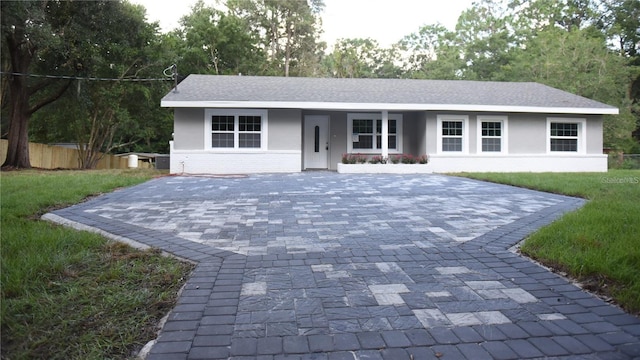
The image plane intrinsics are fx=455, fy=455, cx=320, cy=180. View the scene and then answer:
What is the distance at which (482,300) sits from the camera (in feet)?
11.1

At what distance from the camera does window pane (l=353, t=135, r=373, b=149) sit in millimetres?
18109

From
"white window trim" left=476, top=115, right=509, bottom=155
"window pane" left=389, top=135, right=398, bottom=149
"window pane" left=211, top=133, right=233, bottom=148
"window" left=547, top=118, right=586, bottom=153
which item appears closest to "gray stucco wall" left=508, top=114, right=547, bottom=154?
"white window trim" left=476, top=115, right=509, bottom=155

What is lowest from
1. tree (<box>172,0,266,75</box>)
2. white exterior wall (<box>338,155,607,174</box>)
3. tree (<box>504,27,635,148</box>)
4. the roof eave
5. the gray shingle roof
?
white exterior wall (<box>338,155,607,174</box>)

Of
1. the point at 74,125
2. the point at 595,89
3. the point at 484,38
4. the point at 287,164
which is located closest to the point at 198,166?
the point at 287,164

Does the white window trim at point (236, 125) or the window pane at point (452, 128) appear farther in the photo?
the window pane at point (452, 128)

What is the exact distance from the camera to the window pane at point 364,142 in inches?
713

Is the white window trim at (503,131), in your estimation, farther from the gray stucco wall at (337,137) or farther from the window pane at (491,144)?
the gray stucco wall at (337,137)

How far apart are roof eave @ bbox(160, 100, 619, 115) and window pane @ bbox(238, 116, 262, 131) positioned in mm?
661

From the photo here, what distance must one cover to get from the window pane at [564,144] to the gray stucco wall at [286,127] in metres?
10.0

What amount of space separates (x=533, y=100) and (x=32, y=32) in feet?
60.1

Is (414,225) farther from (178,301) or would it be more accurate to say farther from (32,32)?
(32,32)

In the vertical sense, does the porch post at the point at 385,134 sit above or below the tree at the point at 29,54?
below

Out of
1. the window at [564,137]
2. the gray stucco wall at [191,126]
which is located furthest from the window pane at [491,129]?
the gray stucco wall at [191,126]

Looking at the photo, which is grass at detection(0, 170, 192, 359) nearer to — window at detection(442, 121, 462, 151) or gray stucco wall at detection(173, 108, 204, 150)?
gray stucco wall at detection(173, 108, 204, 150)
